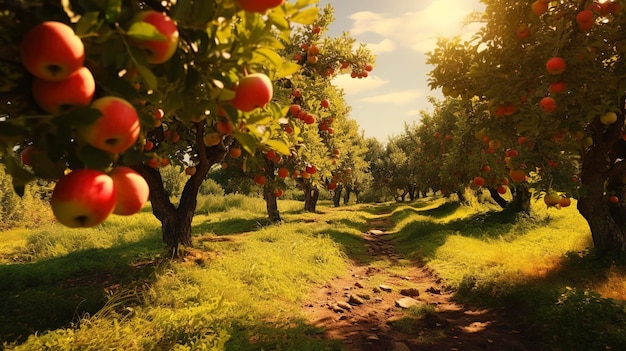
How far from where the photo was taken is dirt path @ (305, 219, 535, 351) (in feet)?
19.7

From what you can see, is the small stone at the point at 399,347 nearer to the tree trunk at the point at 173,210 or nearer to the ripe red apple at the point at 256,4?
the ripe red apple at the point at 256,4

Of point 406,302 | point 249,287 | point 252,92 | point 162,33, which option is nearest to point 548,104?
point 406,302

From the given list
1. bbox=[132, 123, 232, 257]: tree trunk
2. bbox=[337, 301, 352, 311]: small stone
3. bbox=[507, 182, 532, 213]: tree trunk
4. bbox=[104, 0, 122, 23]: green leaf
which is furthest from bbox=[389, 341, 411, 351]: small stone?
bbox=[507, 182, 532, 213]: tree trunk

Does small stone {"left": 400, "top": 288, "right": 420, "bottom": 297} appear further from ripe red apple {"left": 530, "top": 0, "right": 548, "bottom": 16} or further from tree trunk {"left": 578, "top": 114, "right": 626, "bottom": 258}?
ripe red apple {"left": 530, "top": 0, "right": 548, "bottom": 16}

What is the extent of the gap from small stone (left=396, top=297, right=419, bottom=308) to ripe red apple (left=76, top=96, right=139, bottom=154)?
23.9ft

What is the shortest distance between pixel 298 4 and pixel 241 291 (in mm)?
6406

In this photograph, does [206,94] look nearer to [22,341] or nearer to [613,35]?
[22,341]

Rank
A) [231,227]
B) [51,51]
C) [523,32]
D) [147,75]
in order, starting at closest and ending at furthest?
[51,51], [147,75], [523,32], [231,227]

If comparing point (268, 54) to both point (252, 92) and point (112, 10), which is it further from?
point (112, 10)

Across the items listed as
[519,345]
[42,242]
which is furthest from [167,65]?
[42,242]

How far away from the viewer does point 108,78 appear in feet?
5.64

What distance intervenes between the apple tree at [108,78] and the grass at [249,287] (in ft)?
13.1

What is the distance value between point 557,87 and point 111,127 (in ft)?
20.9

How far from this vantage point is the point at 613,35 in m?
5.93
